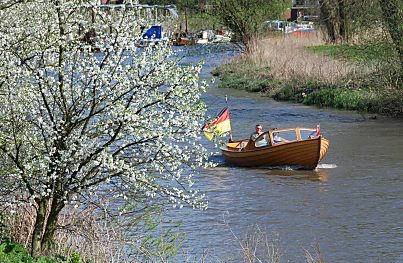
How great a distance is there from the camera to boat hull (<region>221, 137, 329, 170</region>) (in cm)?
2148

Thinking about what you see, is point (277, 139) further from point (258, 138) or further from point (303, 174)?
point (303, 174)

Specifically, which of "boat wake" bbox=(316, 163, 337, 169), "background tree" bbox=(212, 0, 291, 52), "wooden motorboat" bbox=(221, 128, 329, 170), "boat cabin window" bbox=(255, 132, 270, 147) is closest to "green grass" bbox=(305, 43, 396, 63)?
"boat wake" bbox=(316, 163, 337, 169)

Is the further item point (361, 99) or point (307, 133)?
point (361, 99)

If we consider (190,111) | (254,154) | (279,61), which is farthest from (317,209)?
(279,61)

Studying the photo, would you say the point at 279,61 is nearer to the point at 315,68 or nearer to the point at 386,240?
the point at 315,68

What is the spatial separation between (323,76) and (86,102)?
26.9 meters

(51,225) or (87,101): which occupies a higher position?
(87,101)

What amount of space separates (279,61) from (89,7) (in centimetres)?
3225

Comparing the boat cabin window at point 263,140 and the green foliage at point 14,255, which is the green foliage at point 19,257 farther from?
the boat cabin window at point 263,140

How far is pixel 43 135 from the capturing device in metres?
8.83

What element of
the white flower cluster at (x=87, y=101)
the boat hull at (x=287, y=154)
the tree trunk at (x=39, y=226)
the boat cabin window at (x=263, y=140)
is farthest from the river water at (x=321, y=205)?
the tree trunk at (x=39, y=226)

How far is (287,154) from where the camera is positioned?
21.8 m

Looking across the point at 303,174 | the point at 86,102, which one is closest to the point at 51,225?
the point at 86,102

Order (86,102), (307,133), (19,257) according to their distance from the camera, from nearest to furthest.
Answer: (19,257), (86,102), (307,133)
